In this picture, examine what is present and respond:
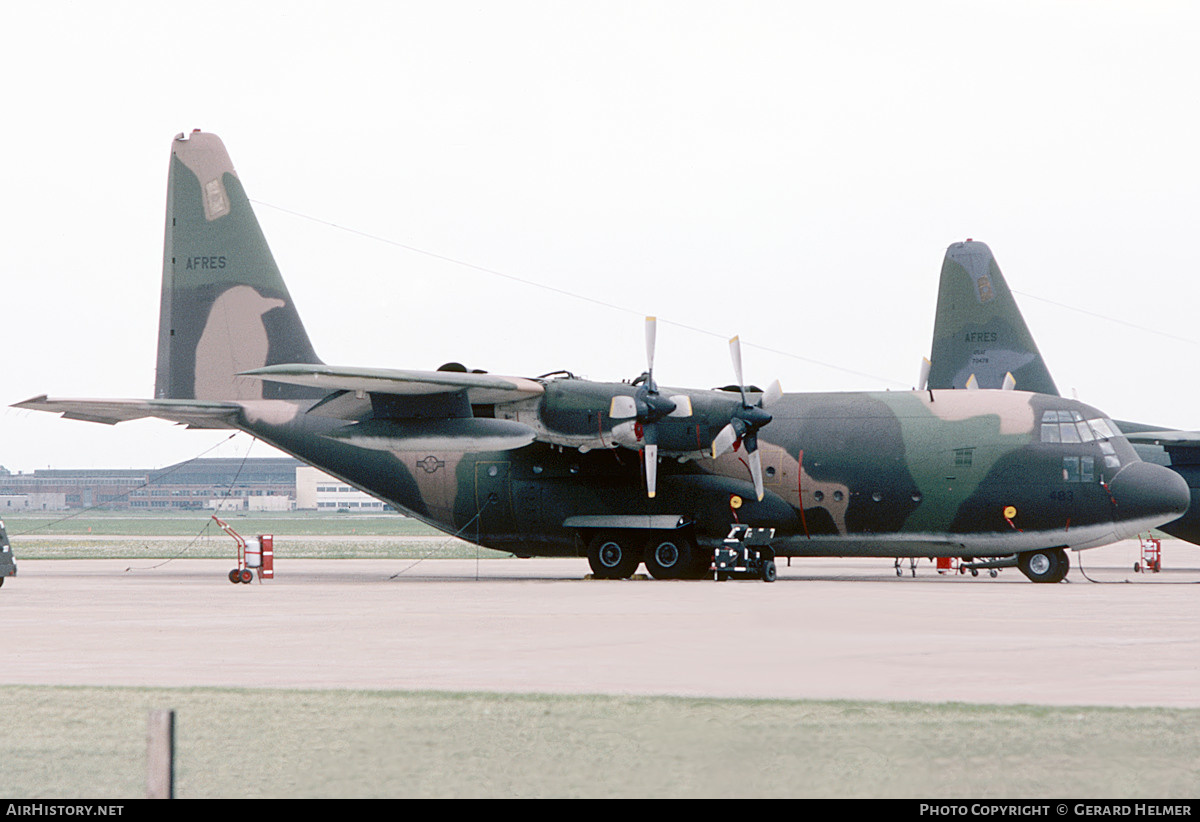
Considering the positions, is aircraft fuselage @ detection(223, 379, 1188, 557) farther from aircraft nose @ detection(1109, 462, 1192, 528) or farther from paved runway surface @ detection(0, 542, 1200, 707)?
paved runway surface @ detection(0, 542, 1200, 707)

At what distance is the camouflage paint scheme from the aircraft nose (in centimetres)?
1676

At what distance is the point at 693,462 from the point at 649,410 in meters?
3.06

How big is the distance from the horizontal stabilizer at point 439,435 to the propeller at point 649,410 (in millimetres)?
2328

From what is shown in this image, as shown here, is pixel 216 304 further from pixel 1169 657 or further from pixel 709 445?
pixel 1169 657

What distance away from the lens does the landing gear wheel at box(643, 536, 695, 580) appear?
3481 centimetres

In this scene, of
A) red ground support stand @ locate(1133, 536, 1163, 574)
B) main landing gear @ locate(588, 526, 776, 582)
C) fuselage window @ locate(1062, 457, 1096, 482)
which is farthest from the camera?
red ground support stand @ locate(1133, 536, 1163, 574)

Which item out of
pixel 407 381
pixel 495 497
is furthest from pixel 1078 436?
pixel 407 381

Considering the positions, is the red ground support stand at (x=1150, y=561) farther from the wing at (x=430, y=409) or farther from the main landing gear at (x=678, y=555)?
the wing at (x=430, y=409)

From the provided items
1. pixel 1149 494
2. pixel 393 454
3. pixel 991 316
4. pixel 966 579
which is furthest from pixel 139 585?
pixel 991 316

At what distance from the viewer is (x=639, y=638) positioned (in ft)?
61.2

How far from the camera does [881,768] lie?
31.8ft

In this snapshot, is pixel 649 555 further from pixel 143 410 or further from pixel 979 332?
pixel 979 332

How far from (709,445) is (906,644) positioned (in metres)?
15.9

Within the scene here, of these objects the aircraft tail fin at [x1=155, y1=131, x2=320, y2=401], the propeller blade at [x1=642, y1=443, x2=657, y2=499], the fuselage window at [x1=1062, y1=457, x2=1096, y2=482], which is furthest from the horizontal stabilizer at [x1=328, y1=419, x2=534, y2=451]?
the fuselage window at [x1=1062, y1=457, x2=1096, y2=482]
